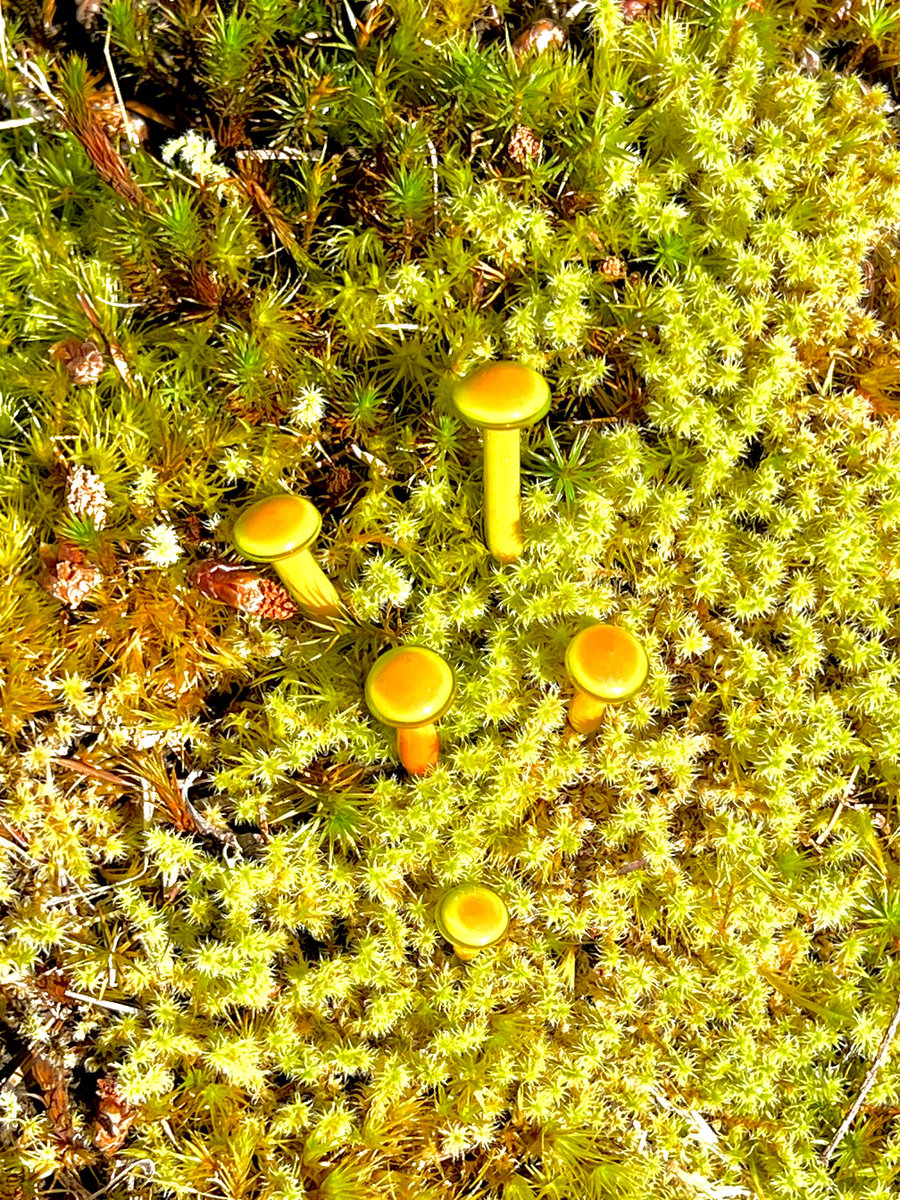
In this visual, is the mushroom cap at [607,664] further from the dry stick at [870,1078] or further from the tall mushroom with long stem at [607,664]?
the dry stick at [870,1078]

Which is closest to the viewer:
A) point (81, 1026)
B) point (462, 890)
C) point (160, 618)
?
point (462, 890)

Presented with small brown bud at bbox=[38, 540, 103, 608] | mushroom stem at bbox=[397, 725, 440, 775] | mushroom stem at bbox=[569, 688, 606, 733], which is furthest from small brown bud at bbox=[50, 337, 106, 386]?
mushroom stem at bbox=[569, 688, 606, 733]

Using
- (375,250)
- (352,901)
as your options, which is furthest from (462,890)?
(375,250)

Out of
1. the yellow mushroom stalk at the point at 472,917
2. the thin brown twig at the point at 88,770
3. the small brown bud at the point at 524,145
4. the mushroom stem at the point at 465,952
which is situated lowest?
the mushroom stem at the point at 465,952

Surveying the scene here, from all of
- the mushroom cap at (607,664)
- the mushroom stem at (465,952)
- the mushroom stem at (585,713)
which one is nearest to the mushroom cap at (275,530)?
the mushroom cap at (607,664)

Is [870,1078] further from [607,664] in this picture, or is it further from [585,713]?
[607,664]

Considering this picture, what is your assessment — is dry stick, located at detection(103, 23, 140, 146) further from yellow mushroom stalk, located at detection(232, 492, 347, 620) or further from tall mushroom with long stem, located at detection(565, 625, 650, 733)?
tall mushroom with long stem, located at detection(565, 625, 650, 733)

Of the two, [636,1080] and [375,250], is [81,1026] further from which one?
[375,250]
